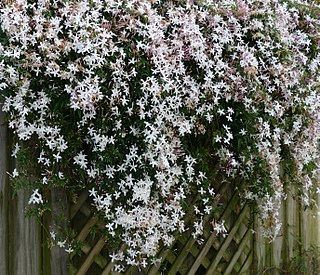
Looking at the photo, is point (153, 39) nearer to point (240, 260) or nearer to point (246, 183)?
point (246, 183)

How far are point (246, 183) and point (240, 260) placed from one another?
1.84 ft

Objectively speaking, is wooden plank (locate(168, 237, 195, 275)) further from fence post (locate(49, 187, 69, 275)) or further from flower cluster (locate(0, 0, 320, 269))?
fence post (locate(49, 187, 69, 275))

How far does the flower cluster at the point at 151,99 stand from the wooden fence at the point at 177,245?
10 centimetres

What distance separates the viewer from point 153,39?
2385mm

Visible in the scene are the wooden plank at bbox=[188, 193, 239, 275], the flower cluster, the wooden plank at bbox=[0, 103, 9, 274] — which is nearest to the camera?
the flower cluster

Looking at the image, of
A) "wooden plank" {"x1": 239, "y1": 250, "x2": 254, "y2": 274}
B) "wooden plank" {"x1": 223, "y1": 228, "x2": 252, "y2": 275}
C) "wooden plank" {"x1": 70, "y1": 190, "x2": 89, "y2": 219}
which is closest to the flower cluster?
"wooden plank" {"x1": 70, "y1": 190, "x2": 89, "y2": 219}

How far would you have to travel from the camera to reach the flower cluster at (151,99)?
221cm

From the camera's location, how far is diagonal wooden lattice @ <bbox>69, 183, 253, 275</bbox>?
248 centimetres

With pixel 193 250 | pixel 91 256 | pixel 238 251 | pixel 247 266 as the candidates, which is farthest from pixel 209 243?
pixel 91 256

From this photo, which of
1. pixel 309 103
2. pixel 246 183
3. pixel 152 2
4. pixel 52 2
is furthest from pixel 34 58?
pixel 309 103

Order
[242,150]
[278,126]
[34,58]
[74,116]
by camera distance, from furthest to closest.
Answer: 1. [278,126]
2. [242,150]
3. [74,116]
4. [34,58]

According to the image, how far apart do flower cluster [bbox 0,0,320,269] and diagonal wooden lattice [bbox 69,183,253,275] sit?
10 cm

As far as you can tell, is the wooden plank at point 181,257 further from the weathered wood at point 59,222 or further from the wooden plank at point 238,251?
the weathered wood at point 59,222

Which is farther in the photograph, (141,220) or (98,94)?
(141,220)
